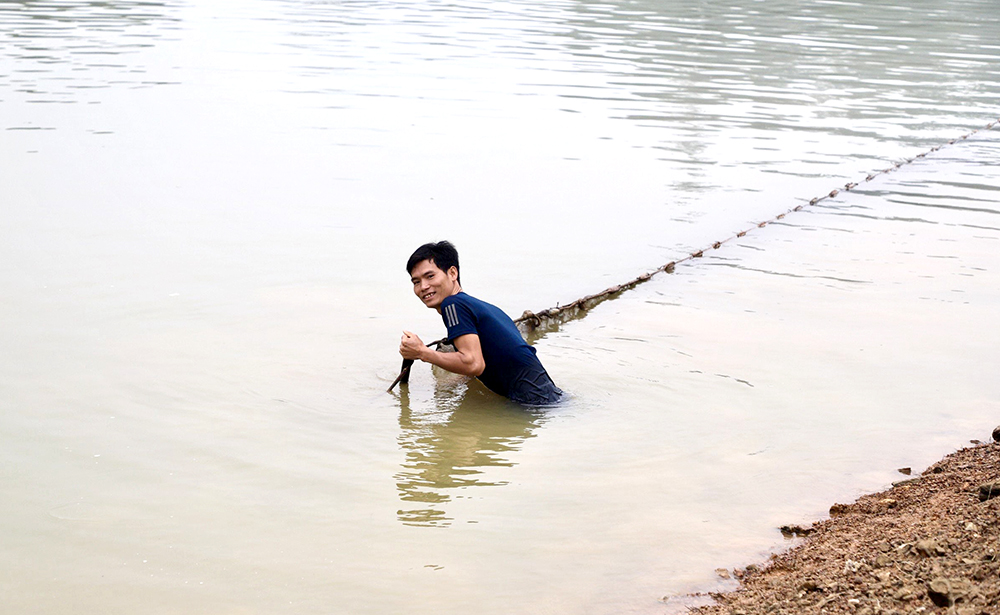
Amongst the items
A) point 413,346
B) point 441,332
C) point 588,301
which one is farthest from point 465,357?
point 588,301

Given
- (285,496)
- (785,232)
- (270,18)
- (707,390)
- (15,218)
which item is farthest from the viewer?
(270,18)

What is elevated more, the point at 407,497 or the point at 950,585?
the point at 950,585

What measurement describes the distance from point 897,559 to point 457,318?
2.67 metres

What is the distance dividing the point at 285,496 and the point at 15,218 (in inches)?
217

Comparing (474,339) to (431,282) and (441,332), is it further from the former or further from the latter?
(441,332)

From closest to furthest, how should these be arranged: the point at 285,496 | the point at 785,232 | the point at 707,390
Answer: the point at 285,496 → the point at 707,390 → the point at 785,232

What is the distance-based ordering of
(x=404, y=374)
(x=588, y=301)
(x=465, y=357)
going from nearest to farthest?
1. (x=465, y=357)
2. (x=404, y=374)
3. (x=588, y=301)

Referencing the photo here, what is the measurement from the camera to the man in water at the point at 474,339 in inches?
231

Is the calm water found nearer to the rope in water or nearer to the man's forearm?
the rope in water

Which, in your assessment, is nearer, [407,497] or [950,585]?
[950,585]

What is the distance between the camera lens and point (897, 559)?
12.8ft

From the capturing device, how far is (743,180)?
1216 cm

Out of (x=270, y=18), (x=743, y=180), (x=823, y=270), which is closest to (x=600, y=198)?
(x=743, y=180)

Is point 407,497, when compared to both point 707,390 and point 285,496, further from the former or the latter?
point 707,390
